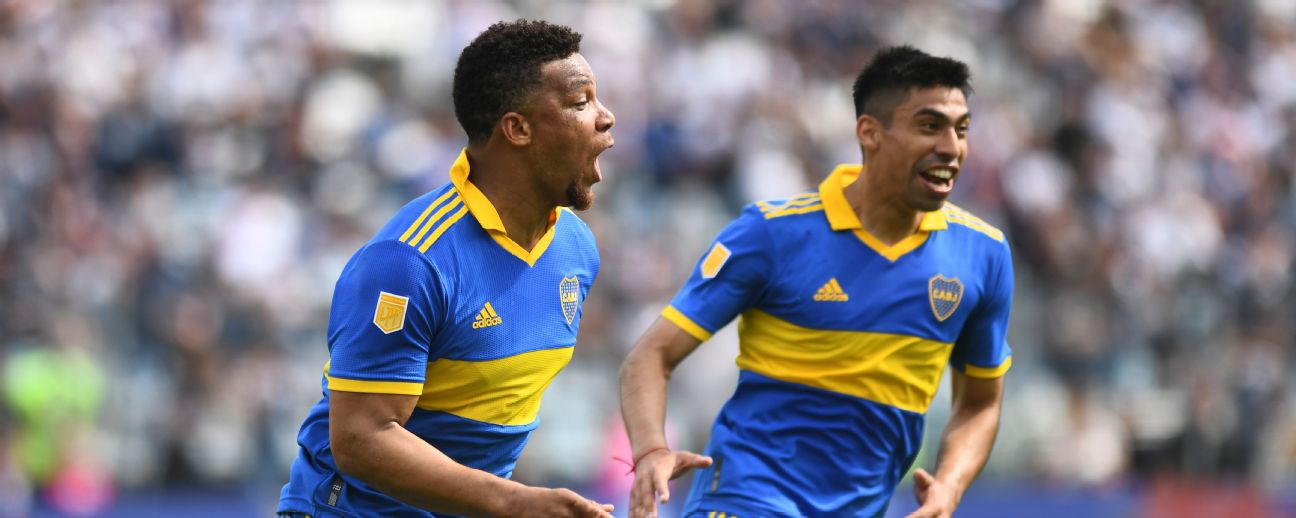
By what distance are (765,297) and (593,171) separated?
48.4 inches

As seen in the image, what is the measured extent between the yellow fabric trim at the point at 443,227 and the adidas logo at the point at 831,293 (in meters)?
1.57

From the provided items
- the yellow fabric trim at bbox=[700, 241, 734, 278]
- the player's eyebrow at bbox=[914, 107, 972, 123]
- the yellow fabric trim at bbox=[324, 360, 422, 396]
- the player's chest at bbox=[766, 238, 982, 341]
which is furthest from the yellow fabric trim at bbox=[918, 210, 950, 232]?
the yellow fabric trim at bbox=[324, 360, 422, 396]

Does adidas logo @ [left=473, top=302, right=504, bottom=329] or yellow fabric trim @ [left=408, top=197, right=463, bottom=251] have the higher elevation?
yellow fabric trim @ [left=408, top=197, right=463, bottom=251]

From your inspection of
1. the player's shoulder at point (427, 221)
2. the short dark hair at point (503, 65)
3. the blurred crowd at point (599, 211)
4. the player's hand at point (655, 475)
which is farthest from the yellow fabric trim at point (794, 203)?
the blurred crowd at point (599, 211)

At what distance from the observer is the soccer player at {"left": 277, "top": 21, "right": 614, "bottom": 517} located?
15.4ft

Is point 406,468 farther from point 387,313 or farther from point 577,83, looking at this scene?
point 577,83

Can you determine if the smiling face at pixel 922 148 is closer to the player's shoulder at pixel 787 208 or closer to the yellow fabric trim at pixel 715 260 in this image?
the player's shoulder at pixel 787 208

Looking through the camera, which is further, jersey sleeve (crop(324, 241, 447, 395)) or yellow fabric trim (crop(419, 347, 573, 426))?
yellow fabric trim (crop(419, 347, 573, 426))

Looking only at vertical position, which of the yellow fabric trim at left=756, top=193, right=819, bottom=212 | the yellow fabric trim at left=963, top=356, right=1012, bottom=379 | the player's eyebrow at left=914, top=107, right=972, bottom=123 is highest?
the player's eyebrow at left=914, top=107, right=972, bottom=123

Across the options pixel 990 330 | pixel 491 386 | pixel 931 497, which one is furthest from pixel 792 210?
pixel 491 386

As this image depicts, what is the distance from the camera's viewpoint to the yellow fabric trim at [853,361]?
20.0 ft

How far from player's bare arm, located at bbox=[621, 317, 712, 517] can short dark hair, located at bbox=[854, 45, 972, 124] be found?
1092 millimetres

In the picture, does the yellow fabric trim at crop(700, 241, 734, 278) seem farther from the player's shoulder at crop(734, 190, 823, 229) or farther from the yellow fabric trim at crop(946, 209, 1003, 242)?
the yellow fabric trim at crop(946, 209, 1003, 242)

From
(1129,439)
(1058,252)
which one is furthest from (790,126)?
(1129,439)
